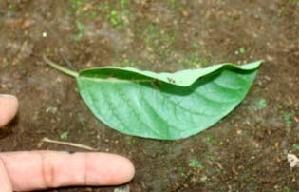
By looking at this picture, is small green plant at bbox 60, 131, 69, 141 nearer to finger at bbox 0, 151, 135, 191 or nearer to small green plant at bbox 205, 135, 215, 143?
finger at bbox 0, 151, 135, 191

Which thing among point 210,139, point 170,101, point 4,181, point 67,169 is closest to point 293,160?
point 210,139

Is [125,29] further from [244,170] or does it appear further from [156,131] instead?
[244,170]

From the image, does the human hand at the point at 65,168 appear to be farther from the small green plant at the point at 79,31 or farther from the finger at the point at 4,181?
the small green plant at the point at 79,31

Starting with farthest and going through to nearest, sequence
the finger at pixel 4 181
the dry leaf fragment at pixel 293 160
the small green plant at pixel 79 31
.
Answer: the small green plant at pixel 79 31
the dry leaf fragment at pixel 293 160
the finger at pixel 4 181

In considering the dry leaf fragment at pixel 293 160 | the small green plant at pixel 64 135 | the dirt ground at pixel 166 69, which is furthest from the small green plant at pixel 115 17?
the dry leaf fragment at pixel 293 160

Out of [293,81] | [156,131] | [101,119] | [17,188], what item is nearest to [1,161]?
[17,188]

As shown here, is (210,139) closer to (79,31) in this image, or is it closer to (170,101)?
(170,101)
